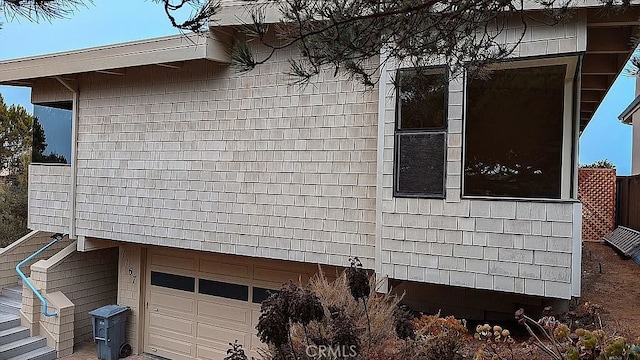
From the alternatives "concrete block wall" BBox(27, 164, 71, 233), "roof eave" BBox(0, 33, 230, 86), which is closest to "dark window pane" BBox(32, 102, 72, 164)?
"concrete block wall" BBox(27, 164, 71, 233)

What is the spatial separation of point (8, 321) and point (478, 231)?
8.45 meters

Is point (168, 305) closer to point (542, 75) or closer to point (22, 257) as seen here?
point (22, 257)

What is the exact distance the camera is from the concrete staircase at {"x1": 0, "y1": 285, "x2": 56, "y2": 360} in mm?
8266

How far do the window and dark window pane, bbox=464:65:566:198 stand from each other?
0.30m

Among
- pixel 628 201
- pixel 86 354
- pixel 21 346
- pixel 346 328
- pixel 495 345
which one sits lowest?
pixel 86 354

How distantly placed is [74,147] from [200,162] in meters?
3.02

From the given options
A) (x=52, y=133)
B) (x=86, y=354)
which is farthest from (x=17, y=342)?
(x=52, y=133)

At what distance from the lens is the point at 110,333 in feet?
28.5

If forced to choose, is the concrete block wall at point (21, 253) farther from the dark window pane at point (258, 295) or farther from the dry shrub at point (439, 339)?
the dry shrub at point (439, 339)

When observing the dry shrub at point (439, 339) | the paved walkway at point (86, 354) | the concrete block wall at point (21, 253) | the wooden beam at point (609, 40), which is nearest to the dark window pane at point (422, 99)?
the wooden beam at point (609, 40)

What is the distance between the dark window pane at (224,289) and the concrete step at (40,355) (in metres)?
2.86

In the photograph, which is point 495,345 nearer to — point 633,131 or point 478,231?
point 478,231

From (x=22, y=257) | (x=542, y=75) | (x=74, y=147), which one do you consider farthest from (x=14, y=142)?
(x=542, y=75)

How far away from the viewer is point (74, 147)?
8.91 meters
